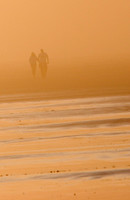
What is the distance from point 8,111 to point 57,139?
2.92 meters

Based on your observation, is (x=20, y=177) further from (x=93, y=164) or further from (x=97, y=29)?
(x=97, y=29)

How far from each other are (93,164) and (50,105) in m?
4.58

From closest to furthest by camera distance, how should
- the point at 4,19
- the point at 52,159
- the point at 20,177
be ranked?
1. the point at 20,177
2. the point at 52,159
3. the point at 4,19

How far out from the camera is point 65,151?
7055 mm

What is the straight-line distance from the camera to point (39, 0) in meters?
80.8

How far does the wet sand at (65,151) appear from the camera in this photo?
221 inches

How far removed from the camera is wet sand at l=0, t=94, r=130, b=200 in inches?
221

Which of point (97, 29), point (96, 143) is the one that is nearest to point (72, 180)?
point (96, 143)

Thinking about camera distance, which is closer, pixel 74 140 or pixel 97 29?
pixel 74 140

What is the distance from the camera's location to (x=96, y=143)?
7.32m

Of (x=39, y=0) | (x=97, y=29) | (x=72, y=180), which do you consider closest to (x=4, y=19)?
(x=39, y=0)

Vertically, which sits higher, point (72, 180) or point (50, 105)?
point (50, 105)

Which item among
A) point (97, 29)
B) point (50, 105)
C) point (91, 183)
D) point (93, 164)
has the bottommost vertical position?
point (91, 183)

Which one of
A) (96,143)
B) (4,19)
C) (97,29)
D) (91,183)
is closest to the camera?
(91,183)
